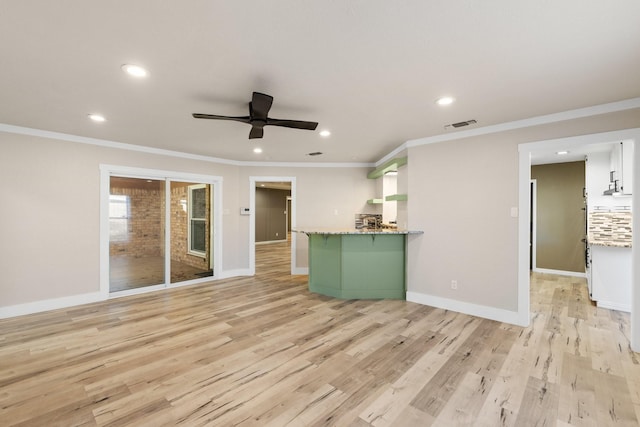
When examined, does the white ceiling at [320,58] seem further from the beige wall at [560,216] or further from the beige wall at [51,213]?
the beige wall at [560,216]

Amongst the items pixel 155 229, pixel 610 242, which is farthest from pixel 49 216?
pixel 610 242

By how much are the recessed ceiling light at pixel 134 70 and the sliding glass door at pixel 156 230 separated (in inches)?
118

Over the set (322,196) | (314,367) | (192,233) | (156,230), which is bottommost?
(314,367)

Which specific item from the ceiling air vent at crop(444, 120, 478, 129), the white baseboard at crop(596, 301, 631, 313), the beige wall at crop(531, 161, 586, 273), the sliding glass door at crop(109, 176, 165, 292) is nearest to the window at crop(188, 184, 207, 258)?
the sliding glass door at crop(109, 176, 165, 292)

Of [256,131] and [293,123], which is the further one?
[256,131]

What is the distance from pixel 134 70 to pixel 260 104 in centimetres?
97

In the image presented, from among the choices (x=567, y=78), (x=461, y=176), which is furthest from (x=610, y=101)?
(x=461, y=176)

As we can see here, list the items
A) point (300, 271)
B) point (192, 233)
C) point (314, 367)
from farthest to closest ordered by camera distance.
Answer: point (300, 271) < point (192, 233) < point (314, 367)

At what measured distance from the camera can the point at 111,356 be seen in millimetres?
2682

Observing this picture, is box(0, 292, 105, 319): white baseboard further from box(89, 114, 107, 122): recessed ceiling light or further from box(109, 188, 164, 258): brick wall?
box(89, 114, 107, 122): recessed ceiling light

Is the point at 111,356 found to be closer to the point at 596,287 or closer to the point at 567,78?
the point at 567,78

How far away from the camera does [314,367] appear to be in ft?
8.13

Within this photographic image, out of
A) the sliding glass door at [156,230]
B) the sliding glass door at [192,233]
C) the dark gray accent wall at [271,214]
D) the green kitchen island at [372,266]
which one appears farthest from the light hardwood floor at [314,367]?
the dark gray accent wall at [271,214]

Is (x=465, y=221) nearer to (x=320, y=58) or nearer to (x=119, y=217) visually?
(x=320, y=58)
